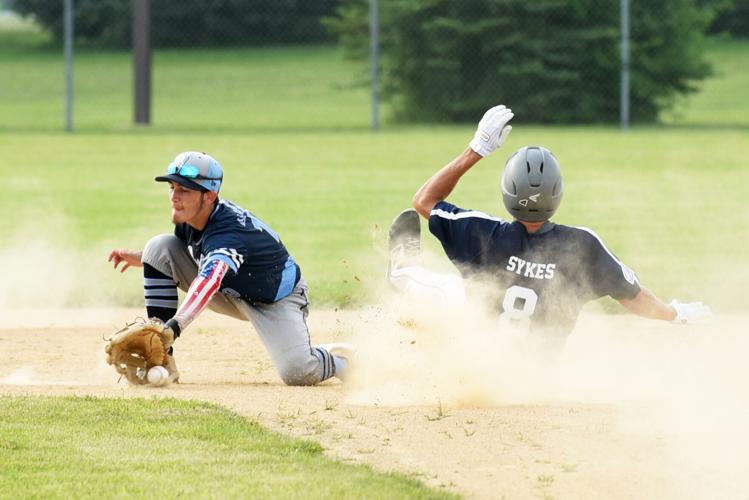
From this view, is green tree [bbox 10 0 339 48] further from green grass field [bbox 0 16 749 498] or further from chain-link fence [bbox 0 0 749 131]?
green grass field [bbox 0 16 749 498]

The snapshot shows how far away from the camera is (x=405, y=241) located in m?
6.85

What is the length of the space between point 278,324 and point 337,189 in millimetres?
9016

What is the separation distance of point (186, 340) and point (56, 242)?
424 cm

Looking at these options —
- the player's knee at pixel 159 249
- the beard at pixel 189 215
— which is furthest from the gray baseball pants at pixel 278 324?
the beard at pixel 189 215

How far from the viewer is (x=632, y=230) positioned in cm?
1300

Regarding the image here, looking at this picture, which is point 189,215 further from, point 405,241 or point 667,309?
point 667,309

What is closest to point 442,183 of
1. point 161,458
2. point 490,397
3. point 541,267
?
point 541,267

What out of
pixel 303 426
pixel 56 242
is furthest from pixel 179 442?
pixel 56 242

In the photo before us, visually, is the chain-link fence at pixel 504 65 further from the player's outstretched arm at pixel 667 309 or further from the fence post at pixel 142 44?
the player's outstretched arm at pixel 667 309

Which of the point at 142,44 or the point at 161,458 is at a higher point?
the point at 142,44

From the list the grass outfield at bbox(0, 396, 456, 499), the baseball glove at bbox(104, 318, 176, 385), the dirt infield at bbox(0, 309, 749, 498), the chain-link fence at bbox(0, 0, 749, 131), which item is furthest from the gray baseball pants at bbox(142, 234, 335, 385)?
the chain-link fence at bbox(0, 0, 749, 131)

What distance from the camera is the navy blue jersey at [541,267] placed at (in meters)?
6.18

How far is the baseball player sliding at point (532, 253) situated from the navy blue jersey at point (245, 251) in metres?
→ 0.95

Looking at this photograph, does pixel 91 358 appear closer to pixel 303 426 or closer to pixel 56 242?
pixel 303 426
